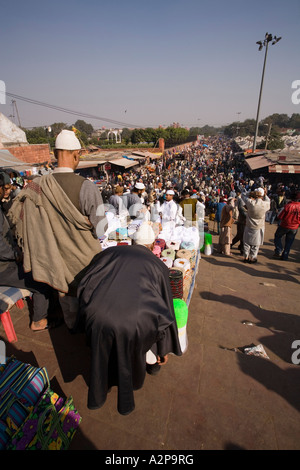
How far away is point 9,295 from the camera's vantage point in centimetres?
234

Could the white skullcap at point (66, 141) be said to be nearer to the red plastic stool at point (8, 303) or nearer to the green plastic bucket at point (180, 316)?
the red plastic stool at point (8, 303)

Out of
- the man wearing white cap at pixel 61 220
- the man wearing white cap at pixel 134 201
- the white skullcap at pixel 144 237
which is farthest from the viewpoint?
the man wearing white cap at pixel 134 201

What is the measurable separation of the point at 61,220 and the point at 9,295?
109 cm

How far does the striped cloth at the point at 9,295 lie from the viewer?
2.24 metres

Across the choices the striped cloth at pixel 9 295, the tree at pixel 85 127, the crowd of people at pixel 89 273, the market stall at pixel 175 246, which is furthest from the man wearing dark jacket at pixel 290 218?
the tree at pixel 85 127

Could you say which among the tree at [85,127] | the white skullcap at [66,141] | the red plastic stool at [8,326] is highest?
the tree at [85,127]

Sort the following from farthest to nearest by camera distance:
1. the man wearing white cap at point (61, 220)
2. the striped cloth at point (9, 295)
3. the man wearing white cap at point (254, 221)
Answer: the man wearing white cap at point (254, 221) → the striped cloth at point (9, 295) → the man wearing white cap at point (61, 220)

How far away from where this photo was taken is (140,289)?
1.46 meters

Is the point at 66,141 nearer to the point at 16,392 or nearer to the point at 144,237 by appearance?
the point at 144,237

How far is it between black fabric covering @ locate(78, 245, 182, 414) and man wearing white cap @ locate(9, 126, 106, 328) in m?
0.50

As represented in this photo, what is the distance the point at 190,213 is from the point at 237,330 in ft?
9.82

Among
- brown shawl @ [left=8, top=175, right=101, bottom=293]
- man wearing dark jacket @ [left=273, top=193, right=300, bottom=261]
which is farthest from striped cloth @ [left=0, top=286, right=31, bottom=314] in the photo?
man wearing dark jacket @ [left=273, top=193, right=300, bottom=261]

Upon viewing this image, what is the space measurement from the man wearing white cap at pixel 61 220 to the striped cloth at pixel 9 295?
517 millimetres

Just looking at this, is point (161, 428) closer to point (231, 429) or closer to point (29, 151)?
point (231, 429)
